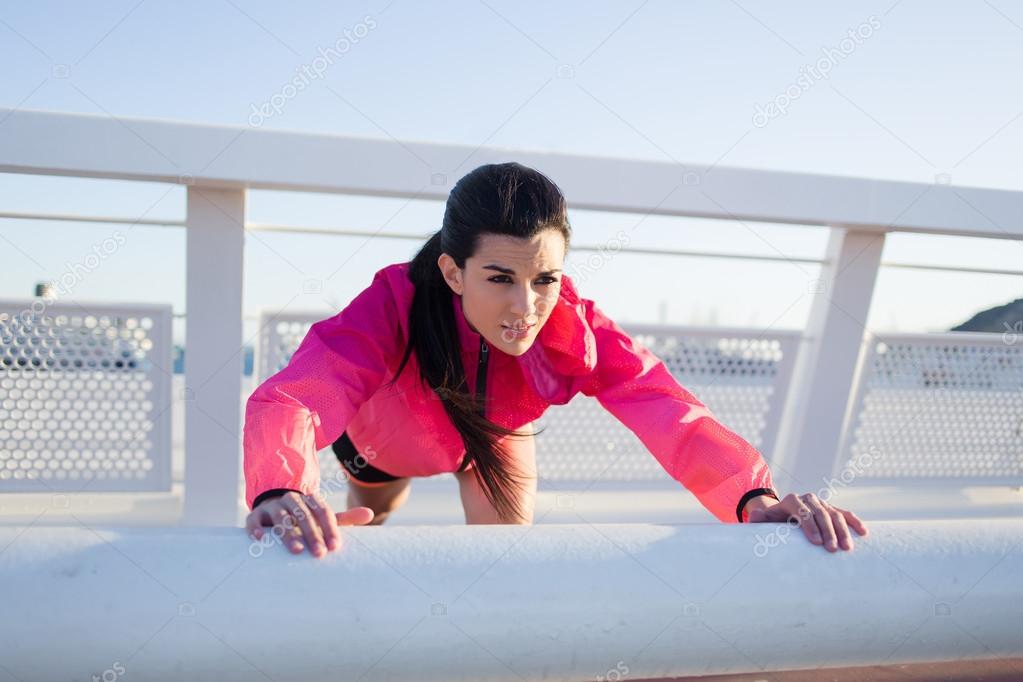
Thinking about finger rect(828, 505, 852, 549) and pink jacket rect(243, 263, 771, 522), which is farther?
pink jacket rect(243, 263, 771, 522)

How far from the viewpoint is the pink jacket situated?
1.28 m

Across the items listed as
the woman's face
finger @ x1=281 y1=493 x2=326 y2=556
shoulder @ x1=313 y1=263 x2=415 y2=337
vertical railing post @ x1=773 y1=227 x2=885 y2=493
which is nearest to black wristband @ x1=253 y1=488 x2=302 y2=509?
finger @ x1=281 y1=493 x2=326 y2=556

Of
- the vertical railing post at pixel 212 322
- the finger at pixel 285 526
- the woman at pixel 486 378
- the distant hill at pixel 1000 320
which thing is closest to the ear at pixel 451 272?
the woman at pixel 486 378

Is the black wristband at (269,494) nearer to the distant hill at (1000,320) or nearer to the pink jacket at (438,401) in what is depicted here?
the pink jacket at (438,401)

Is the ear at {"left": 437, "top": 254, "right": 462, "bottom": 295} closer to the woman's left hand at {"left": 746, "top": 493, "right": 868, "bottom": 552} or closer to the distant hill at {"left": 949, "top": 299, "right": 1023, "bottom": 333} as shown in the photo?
the woman's left hand at {"left": 746, "top": 493, "right": 868, "bottom": 552}

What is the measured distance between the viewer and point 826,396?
3324mm

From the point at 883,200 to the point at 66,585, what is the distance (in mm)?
3006

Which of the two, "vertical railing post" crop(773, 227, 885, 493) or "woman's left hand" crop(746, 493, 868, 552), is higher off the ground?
"vertical railing post" crop(773, 227, 885, 493)

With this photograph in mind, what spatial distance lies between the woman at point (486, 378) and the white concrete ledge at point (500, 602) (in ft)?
0.38

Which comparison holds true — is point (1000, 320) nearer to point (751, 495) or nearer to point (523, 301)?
point (751, 495)

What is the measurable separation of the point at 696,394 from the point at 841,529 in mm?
2374

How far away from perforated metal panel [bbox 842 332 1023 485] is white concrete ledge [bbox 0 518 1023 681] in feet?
8.44

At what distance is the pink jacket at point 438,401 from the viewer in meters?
1.28

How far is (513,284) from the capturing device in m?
1.53
